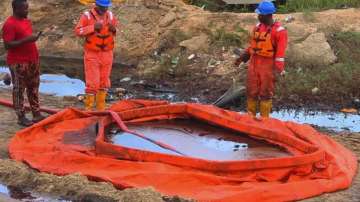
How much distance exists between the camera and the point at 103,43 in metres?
8.98

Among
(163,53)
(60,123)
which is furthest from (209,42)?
(60,123)

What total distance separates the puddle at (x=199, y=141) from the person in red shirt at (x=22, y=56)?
54.6 inches

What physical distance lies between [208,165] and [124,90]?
5.79 m

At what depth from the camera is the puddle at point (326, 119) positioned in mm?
10023

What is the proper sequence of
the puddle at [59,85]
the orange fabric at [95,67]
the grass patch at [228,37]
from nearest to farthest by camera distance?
1. the orange fabric at [95,67]
2. the puddle at [59,85]
3. the grass patch at [228,37]

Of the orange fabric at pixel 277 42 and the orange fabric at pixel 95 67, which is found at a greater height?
the orange fabric at pixel 277 42

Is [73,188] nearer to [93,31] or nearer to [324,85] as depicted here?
[93,31]

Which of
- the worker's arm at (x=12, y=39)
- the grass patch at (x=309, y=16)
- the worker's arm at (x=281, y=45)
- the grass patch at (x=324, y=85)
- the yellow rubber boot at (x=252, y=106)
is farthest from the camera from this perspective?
the grass patch at (x=309, y=16)

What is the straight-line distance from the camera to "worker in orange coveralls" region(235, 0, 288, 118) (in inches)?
340

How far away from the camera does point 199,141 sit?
780cm

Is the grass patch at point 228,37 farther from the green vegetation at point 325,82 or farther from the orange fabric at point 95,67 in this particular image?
the orange fabric at point 95,67

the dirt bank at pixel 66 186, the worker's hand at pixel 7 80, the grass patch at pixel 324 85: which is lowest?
the worker's hand at pixel 7 80

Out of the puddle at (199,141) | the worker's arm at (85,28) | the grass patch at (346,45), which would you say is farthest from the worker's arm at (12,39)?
the grass patch at (346,45)

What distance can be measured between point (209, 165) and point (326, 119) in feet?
14.3
